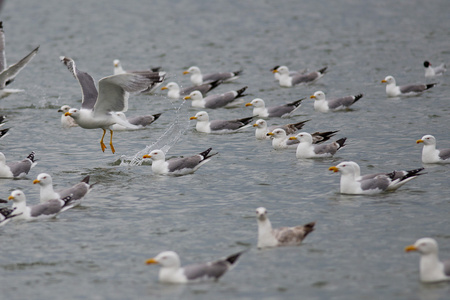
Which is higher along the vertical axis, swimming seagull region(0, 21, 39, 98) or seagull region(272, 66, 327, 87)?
swimming seagull region(0, 21, 39, 98)

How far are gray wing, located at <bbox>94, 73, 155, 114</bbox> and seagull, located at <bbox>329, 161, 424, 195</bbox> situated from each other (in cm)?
476

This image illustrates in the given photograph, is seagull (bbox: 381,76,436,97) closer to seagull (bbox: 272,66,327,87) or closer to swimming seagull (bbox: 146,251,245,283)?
seagull (bbox: 272,66,327,87)

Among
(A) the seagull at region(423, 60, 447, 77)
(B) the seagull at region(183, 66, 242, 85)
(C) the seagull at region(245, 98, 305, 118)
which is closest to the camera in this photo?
(C) the seagull at region(245, 98, 305, 118)

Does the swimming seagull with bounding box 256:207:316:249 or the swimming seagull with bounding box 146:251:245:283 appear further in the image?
the swimming seagull with bounding box 256:207:316:249

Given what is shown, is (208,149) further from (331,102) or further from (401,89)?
(401,89)

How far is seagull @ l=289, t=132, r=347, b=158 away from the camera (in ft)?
61.4

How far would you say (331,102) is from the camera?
24.0 m

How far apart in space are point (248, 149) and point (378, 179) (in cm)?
534

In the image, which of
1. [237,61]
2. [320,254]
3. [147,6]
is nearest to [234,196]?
[320,254]

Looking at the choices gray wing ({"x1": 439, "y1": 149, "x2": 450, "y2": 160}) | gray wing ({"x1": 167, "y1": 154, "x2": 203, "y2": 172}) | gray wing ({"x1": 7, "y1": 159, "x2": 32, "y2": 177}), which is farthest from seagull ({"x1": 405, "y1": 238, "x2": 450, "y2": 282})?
gray wing ({"x1": 7, "y1": 159, "x2": 32, "y2": 177})

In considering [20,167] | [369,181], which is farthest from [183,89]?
[369,181]

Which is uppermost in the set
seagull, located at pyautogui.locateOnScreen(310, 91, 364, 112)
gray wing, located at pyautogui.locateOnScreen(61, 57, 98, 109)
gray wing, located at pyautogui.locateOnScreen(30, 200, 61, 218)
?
gray wing, located at pyautogui.locateOnScreen(61, 57, 98, 109)

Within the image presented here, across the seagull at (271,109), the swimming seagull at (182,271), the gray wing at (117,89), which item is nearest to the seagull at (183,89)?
the seagull at (271,109)

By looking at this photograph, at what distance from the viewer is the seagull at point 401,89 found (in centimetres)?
2550
